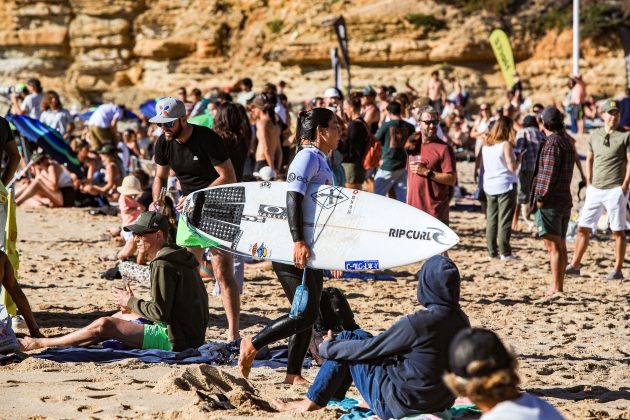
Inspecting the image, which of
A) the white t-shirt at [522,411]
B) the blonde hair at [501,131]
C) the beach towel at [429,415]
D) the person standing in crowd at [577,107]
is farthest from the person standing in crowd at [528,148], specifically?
the person standing in crowd at [577,107]

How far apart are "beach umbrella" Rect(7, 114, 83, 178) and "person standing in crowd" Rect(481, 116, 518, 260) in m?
6.51

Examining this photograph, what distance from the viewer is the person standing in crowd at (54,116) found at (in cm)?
1691

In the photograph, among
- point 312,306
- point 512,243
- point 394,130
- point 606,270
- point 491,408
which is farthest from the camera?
point 512,243

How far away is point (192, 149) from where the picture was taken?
7008 millimetres

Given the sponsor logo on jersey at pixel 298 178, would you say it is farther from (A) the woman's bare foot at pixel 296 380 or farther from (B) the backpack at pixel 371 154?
(B) the backpack at pixel 371 154

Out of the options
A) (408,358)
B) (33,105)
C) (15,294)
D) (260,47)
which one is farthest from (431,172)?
(260,47)

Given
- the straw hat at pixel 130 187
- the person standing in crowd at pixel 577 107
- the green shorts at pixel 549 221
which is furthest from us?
the person standing in crowd at pixel 577 107

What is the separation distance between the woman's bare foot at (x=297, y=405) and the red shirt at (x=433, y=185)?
4.33 metres

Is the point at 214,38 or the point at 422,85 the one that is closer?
the point at 422,85

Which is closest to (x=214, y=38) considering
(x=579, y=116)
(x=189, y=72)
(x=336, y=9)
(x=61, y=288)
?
(x=189, y=72)

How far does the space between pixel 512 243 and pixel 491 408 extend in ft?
31.5

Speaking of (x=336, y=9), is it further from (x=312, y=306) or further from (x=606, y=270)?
(x=312, y=306)

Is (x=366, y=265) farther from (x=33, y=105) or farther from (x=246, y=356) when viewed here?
(x=33, y=105)

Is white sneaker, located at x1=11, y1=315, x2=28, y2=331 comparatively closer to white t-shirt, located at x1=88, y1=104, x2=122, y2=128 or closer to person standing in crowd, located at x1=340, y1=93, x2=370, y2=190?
person standing in crowd, located at x1=340, y1=93, x2=370, y2=190
